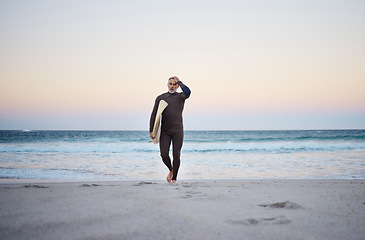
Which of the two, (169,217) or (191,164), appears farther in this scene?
(191,164)

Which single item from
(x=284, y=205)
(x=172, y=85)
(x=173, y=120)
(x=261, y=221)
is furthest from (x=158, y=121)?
(x=261, y=221)

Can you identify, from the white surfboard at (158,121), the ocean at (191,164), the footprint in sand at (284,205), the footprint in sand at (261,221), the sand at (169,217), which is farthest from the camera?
the ocean at (191,164)

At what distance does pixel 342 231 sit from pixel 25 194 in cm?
315

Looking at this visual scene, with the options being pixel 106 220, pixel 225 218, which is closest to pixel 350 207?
pixel 225 218

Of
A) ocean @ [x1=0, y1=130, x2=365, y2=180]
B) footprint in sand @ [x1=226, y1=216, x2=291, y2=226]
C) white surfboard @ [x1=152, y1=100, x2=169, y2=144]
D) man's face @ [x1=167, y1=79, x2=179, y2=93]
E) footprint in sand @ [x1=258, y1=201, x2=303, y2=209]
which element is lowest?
ocean @ [x1=0, y1=130, x2=365, y2=180]

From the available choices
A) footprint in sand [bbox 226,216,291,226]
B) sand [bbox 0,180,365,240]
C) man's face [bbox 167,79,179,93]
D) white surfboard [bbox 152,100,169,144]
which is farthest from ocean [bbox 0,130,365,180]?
footprint in sand [bbox 226,216,291,226]

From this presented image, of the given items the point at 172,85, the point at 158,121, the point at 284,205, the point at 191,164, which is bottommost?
the point at 191,164

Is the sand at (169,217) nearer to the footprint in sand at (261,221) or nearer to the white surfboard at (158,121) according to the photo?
the footprint in sand at (261,221)

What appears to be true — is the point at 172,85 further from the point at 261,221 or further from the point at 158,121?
the point at 261,221

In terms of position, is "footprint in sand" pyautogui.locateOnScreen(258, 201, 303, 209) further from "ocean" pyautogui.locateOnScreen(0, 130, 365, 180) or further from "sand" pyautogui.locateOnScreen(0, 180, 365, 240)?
"ocean" pyautogui.locateOnScreen(0, 130, 365, 180)

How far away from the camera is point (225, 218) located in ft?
7.35

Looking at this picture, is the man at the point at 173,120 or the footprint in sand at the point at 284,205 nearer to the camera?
the footprint in sand at the point at 284,205

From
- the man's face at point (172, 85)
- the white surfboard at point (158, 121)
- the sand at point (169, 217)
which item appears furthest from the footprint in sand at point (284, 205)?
the man's face at point (172, 85)

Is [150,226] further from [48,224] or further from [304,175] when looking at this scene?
[304,175]
